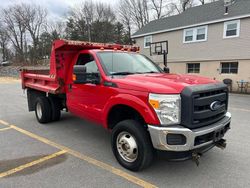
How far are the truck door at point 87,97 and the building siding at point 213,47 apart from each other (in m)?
14.4

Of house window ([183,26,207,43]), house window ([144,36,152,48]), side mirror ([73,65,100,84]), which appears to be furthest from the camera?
house window ([144,36,152,48])

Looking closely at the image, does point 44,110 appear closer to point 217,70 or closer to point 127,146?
point 127,146

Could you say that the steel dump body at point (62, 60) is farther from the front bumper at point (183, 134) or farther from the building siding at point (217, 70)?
the building siding at point (217, 70)

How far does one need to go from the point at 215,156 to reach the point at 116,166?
1.94m

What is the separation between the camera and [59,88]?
5.61 metres

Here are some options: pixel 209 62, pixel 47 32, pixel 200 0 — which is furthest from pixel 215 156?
pixel 47 32

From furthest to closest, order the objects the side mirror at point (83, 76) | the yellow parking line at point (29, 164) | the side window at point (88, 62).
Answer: the side window at point (88, 62) < the side mirror at point (83, 76) < the yellow parking line at point (29, 164)

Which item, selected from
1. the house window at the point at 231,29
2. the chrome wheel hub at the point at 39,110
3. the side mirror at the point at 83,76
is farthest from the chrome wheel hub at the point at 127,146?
the house window at the point at 231,29

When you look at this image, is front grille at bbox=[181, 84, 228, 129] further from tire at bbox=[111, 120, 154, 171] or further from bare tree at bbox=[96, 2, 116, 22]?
bare tree at bbox=[96, 2, 116, 22]

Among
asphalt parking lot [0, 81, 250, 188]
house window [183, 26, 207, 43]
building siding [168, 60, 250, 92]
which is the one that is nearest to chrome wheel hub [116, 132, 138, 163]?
asphalt parking lot [0, 81, 250, 188]

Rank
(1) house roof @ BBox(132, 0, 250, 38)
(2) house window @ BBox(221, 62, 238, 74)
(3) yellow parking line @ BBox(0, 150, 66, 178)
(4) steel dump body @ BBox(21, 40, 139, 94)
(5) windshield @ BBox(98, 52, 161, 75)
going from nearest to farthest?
(3) yellow parking line @ BBox(0, 150, 66, 178), (5) windshield @ BBox(98, 52, 161, 75), (4) steel dump body @ BBox(21, 40, 139, 94), (1) house roof @ BBox(132, 0, 250, 38), (2) house window @ BBox(221, 62, 238, 74)

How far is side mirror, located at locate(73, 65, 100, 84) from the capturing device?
4051 millimetres

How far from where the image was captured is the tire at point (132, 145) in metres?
3.59

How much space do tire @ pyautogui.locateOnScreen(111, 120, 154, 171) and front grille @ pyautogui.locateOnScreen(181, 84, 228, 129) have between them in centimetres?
70
